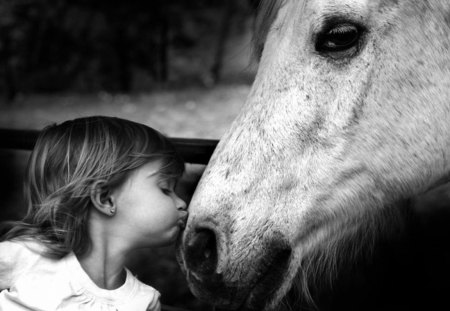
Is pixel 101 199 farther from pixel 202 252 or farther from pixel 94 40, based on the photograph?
pixel 94 40

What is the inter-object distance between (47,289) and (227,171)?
1.67ft

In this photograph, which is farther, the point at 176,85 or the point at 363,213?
the point at 176,85

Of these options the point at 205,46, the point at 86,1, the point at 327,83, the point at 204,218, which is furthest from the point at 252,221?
the point at 205,46

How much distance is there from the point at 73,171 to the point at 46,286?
0.28 m

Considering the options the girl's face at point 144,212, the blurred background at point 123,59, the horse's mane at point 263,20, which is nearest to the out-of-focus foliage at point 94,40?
the blurred background at point 123,59

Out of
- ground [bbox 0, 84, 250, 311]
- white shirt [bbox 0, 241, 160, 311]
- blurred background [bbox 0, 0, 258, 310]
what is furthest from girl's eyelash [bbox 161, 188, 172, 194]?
blurred background [bbox 0, 0, 258, 310]

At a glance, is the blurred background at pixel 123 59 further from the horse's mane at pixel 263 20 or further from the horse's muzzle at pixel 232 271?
the horse's muzzle at pixel 232 271

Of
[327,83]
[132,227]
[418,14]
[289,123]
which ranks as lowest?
[132,227]

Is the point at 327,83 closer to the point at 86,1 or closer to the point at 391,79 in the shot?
the point at 391,79

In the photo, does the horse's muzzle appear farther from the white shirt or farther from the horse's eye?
the horse's eye

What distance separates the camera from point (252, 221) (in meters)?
1.28

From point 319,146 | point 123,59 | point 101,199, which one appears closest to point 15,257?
point 101,199

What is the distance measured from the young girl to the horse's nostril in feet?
0.23

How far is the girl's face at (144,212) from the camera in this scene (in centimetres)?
132
